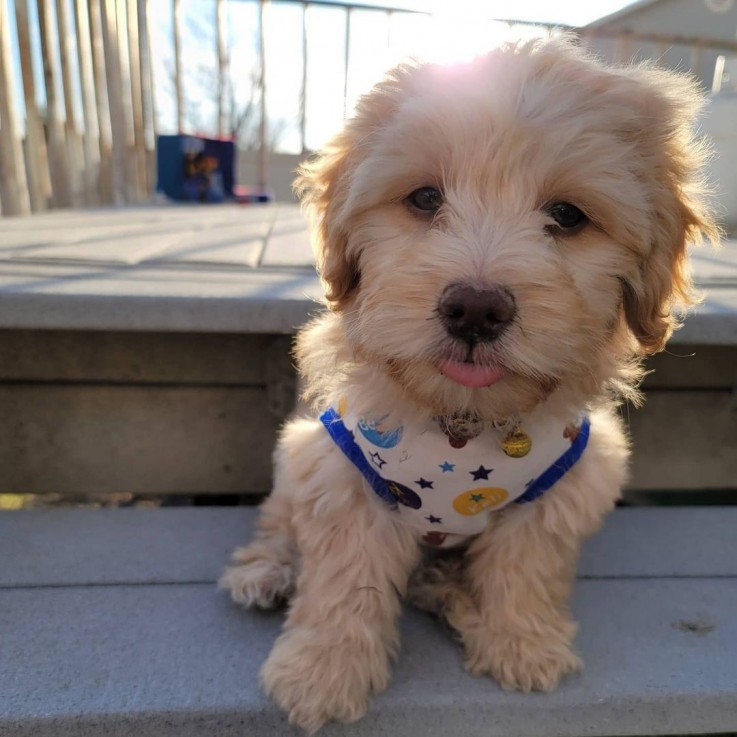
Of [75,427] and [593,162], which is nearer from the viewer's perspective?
[593,162]

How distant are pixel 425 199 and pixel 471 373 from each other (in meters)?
0.43

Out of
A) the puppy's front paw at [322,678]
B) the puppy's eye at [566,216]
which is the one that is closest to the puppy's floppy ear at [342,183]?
the puppy's eye at [566,216]

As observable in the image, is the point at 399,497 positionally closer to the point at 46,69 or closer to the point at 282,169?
the point at 46,69

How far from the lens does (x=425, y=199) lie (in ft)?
4.65

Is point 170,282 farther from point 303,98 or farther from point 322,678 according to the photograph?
point 303,98

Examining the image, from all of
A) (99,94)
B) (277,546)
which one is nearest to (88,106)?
(99,94)

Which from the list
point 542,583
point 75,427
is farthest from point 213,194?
point 542,583

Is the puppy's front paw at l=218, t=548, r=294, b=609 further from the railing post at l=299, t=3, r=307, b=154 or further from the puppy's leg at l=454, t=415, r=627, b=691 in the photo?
the railing post at l=299, t=3, r=307, b=154

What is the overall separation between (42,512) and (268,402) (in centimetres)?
78

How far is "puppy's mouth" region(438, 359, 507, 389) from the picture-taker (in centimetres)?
121

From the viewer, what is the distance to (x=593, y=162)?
1.30 m

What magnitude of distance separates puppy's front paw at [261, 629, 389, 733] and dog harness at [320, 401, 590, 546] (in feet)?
1.13

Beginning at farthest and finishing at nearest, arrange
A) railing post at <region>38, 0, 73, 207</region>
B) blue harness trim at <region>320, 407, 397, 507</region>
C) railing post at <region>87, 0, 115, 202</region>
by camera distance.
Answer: railing post at <region>87, 0, 115, 202</region> → railing post at <region>38, 0, 73, 207</region> → blue harness trim at <region>320, 407, 397, 507</region>

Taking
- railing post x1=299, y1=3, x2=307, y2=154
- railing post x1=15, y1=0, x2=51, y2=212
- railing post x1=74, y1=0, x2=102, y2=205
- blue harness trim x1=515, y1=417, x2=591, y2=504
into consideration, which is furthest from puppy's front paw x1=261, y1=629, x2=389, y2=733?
railing post x1=299, y1=3, x2=307, y2=154
